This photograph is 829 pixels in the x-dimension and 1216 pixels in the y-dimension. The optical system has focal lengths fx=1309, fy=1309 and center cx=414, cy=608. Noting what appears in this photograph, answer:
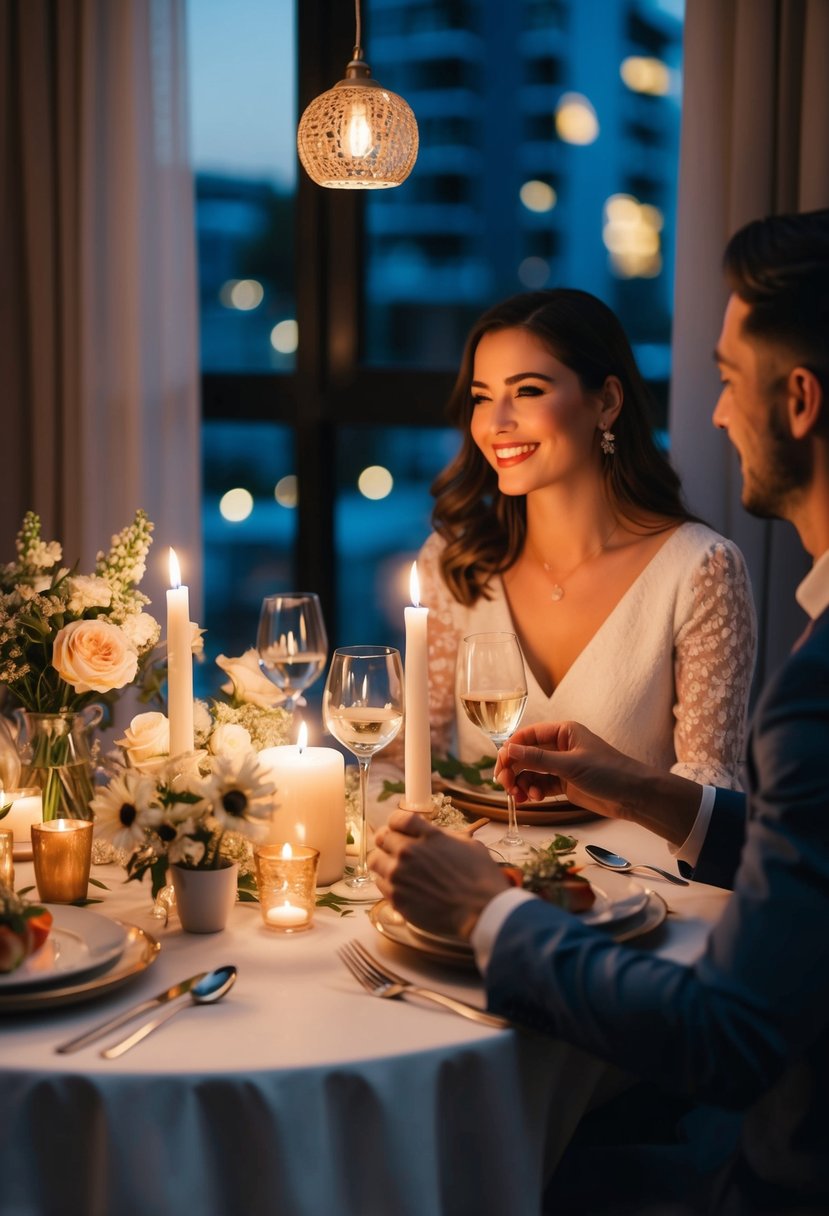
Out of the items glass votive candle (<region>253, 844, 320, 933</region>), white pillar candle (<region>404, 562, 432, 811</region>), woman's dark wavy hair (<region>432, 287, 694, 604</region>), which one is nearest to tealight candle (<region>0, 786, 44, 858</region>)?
glass votive candle (<region>253, 844, 320, 933</region>)

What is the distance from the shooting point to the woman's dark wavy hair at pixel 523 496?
254 centimetres

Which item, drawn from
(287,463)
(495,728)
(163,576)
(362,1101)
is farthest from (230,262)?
(362,1101)

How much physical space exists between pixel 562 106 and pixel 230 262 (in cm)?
108

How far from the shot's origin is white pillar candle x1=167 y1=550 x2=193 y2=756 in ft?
5.00

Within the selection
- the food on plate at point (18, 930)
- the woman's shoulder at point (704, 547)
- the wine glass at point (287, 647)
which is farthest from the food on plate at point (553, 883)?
the woman's shoulder at point (704, 547)

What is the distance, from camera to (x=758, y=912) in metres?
1.09

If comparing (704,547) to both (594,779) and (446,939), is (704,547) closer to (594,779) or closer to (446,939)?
(594,779)

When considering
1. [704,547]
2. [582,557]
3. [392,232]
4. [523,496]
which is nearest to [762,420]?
[704,547]

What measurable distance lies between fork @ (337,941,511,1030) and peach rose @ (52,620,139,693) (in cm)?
44

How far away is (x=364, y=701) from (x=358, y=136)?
1.09m

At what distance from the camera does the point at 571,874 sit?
139 centimetres

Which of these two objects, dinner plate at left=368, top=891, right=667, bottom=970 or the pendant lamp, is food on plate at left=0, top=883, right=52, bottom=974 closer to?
dinner plate at left=368, top=891, right=667, bottom=970

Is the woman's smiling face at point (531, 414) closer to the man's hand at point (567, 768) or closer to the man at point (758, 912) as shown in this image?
the man's hand at point (567, 768)

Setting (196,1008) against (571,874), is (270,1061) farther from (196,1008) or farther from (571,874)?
(571,874)
